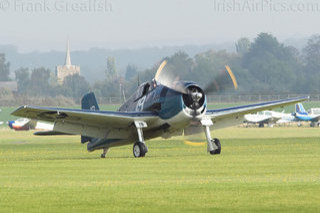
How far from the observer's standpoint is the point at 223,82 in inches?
1324

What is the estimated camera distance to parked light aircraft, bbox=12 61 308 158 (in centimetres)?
3138

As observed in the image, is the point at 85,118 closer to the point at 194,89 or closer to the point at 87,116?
the point at 87,116

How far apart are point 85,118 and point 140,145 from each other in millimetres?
2336

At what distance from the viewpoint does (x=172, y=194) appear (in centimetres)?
1680

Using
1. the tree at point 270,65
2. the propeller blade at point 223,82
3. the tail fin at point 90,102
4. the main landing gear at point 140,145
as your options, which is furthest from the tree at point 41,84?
the main landing gear at point 140,145

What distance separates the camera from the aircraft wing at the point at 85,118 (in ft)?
103

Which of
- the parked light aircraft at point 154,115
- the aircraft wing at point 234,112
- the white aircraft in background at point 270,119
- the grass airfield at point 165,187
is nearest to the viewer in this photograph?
the grass airfield at point 165,187

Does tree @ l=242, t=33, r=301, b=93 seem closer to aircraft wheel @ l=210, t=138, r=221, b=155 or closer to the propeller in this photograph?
the propeller

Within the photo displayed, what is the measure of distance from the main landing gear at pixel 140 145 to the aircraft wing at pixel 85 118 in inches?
8.0

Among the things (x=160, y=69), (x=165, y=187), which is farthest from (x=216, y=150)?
(x=165, y=187)

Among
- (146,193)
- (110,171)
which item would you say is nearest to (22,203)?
(146,193)

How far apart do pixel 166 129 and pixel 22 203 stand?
17.5 meters

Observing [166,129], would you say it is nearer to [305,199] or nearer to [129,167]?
[129,167]

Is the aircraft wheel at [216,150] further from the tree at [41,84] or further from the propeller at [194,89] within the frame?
the tree at [41,84]
